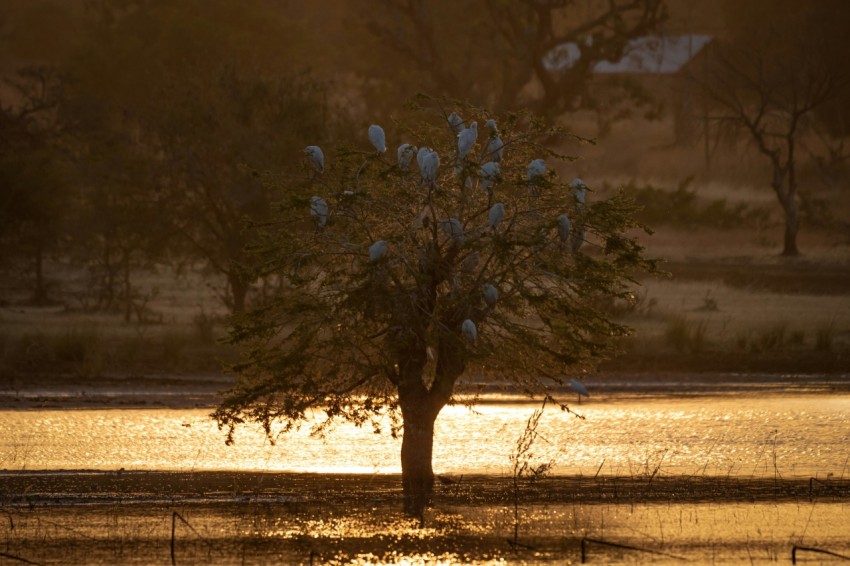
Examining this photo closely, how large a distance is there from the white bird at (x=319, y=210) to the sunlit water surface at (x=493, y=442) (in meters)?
3.77

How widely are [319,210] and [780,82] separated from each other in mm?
34920

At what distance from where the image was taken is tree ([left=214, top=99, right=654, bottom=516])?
41.7 ft

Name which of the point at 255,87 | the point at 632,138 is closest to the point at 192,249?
the point at 255,87

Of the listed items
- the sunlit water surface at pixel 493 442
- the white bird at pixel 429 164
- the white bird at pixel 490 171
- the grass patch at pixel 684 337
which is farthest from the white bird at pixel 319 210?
the grass patch at pixel 684 337

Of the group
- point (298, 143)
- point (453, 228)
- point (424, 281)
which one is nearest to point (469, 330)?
point (424, 281)

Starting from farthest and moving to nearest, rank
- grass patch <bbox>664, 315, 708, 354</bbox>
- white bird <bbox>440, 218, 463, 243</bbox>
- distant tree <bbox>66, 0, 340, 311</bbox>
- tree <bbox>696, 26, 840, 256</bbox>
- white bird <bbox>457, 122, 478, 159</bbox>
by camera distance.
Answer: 1. tree <bbox>696, 26, 840, 256</bbox>
2. grass patch <bbox>664, 315, 708, 354</bbox>
3. distant tree <bbox>66, 0, 340, 311</bbox>
4. white bird <bbox>440, 218, 463, 243</bbox>
5. white bird <bbox>457, 122, 478, 159</bbox>

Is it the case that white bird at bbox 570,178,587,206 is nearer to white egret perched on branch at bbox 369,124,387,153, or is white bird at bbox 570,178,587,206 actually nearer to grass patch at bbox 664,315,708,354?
white egret perched on branch at bbox 369,124,387,153

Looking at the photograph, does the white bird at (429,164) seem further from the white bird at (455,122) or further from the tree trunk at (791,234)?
the tree trunk at (791,234)

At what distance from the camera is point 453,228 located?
41.4 ft

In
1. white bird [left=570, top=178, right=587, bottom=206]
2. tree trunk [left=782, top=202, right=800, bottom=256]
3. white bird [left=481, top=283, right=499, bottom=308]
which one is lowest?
white bird [left=481, top=283, right=499, bottom=308]

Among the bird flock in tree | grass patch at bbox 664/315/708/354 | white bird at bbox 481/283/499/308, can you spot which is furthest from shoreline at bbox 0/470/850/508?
grass patch at bbox 664/315/708/354

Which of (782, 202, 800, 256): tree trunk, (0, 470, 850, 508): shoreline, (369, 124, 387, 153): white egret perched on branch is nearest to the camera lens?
(369, 124, 387, 153): white egret perched on branch

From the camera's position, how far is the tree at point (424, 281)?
12695 mm

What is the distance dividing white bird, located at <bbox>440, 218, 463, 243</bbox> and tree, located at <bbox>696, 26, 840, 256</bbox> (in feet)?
94.7
